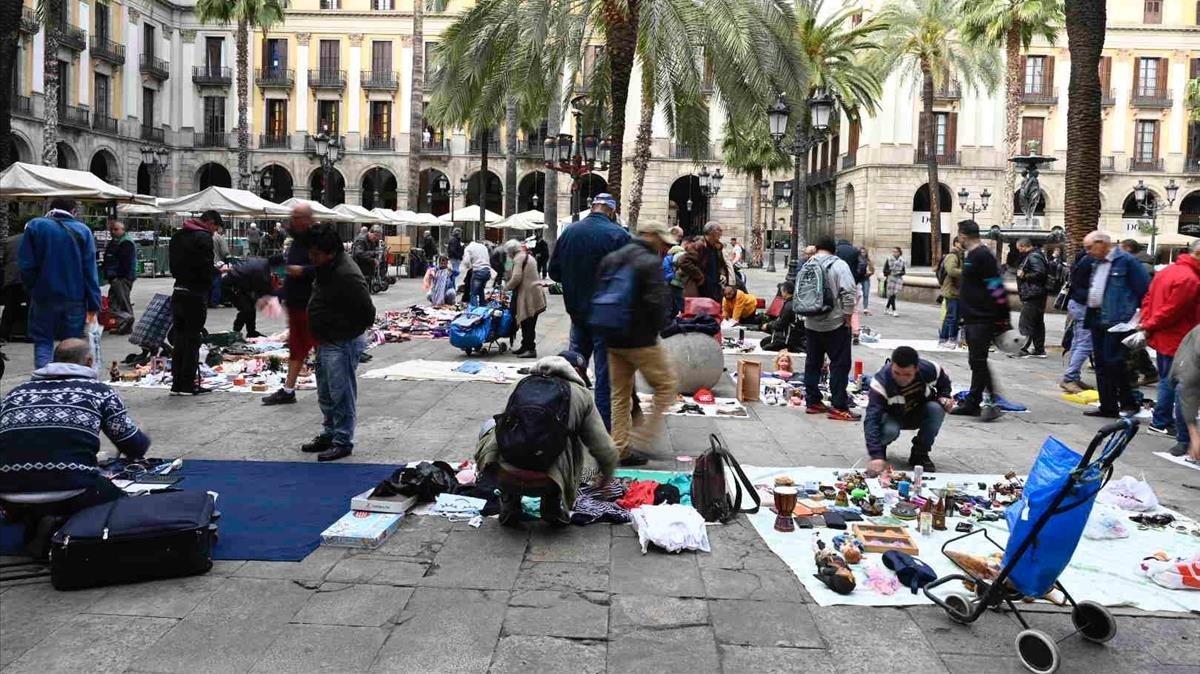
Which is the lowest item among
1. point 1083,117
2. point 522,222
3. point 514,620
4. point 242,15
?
point 514,620

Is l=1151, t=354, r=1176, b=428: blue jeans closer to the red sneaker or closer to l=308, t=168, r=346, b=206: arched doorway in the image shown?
the red sneaker

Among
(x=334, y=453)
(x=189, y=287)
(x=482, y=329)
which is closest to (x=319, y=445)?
(x=334, y=453)

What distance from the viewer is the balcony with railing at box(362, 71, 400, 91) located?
5019 cm

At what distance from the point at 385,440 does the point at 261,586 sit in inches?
117

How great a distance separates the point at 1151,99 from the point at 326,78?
4203 centimetres

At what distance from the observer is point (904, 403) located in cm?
637

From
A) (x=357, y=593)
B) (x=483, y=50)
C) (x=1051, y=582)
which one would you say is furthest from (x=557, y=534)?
(x=483, y=50)

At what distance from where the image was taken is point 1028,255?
13938mm

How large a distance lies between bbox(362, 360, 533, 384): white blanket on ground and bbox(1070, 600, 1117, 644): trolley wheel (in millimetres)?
6832

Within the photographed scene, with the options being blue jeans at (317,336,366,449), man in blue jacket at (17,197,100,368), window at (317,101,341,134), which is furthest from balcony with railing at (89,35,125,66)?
blue jeans at (317,336,366,449)

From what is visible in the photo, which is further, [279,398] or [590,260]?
[279,398]

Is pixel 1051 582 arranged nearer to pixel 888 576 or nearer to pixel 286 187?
pixel 888 576

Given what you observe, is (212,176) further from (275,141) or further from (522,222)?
(522,222)

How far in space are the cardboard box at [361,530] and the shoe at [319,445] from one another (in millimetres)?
1628
